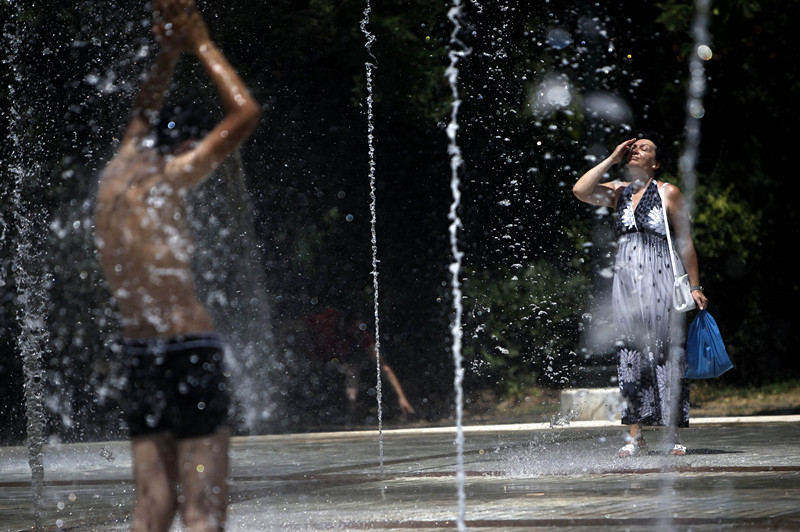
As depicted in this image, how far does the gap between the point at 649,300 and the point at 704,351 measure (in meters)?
0.46

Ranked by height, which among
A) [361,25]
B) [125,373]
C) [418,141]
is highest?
[361,25]

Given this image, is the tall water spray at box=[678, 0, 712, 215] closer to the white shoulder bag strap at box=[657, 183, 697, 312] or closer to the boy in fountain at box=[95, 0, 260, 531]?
the white shoulder bag strap at box=[657, 183, 697, 312]

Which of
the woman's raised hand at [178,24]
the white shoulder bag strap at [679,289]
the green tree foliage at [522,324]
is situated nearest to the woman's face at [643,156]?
the white shoulder bag strap at [679,289]

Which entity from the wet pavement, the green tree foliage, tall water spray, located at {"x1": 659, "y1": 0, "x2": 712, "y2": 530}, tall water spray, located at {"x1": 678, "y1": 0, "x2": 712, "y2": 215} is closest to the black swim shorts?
the wet pavement

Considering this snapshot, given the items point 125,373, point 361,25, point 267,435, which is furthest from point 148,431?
point 361,25

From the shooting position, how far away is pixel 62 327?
605 inches

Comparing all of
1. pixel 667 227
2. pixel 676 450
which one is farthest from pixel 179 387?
pixel 676 450

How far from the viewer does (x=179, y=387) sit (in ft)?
11.3

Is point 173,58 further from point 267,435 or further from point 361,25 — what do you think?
point 361,25

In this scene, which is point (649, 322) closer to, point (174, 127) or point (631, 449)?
point (631, 449)

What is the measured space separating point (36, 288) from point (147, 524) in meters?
11.9

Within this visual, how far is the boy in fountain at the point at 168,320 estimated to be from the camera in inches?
135

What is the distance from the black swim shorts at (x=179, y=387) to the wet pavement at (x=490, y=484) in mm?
2196

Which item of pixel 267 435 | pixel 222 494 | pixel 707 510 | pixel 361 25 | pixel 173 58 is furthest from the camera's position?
pixel 361 25
